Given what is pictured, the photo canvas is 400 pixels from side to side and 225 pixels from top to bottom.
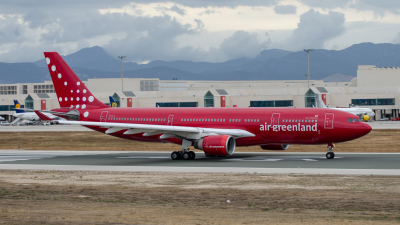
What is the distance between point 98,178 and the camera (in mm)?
24891

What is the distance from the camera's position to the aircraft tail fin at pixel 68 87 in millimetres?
42938

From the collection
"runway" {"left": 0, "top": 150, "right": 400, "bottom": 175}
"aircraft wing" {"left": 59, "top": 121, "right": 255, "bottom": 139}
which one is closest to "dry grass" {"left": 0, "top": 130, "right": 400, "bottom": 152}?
"aircraft wing" {"left": 59, "top": 121, "right": 255, "bottom": 139}

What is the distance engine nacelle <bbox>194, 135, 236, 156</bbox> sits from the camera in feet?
110

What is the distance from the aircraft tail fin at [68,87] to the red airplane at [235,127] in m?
4.31

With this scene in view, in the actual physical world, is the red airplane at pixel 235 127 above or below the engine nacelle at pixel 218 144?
above

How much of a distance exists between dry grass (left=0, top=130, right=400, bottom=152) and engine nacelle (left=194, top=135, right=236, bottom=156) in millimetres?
10368

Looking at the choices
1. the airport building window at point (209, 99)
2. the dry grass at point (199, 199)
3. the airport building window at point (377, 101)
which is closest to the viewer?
the dry grass at point (199, 199)

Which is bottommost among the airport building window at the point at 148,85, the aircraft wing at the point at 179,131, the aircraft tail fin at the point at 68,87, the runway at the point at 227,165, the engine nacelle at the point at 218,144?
the runway at the point at 227,165

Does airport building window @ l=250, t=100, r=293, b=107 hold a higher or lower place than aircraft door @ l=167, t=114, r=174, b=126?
higher

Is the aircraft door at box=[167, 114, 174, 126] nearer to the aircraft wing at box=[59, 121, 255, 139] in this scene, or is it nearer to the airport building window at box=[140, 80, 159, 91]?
the aircraft wing at box=[59, 121, 255, 139]

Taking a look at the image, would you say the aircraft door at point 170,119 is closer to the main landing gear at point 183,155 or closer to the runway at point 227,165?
the main landing gear at point 183,155

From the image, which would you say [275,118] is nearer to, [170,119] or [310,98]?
[170,119]

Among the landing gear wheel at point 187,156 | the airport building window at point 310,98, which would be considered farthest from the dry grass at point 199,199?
the airport building window at point 310,98

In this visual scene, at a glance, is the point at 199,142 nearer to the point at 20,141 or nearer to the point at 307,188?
the point at 307,188
